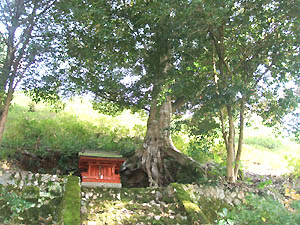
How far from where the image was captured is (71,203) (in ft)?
19.6

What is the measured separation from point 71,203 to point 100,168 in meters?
2.55

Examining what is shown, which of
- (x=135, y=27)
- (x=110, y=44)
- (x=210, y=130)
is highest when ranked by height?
(x=135, y=27)

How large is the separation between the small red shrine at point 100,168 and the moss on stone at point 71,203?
1.25m

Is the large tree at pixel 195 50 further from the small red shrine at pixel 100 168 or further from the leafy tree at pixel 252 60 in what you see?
the small red shrine at pixel 100 168

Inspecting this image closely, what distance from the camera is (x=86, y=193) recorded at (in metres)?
7.46

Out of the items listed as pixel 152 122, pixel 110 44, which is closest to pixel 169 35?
pixel 110 44

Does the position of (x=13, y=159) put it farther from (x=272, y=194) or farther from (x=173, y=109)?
(x=272, y=194)

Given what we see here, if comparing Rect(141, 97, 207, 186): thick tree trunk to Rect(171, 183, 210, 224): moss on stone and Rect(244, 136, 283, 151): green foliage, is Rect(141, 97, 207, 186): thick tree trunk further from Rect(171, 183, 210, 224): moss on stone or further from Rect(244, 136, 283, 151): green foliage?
Rect(244, 136, 283, 151): green foliage

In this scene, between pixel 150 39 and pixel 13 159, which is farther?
pixel 13 159

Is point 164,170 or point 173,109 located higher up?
point 173,109

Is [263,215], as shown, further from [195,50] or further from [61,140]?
[61,140]

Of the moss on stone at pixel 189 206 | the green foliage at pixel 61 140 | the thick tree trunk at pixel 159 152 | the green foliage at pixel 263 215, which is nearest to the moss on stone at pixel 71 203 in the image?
the moss on stone at pixel 189 206

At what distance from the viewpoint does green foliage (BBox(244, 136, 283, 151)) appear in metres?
18.6

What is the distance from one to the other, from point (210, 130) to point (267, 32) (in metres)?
3.28
